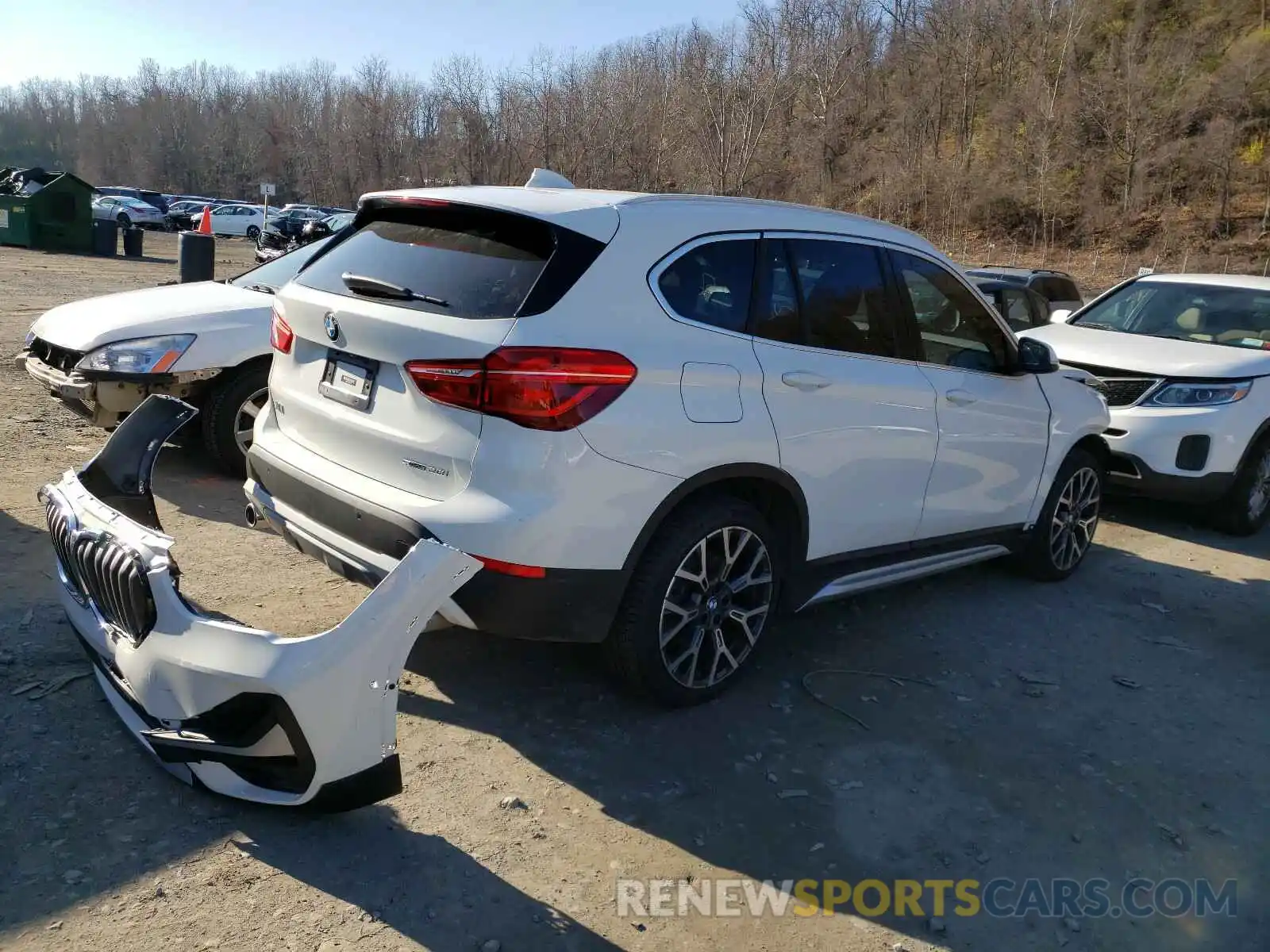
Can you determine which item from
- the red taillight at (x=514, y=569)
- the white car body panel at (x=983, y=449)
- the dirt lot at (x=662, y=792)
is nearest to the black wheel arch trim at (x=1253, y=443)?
the dirt lot at (x=662, y=792)

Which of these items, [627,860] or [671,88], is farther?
[671,88]

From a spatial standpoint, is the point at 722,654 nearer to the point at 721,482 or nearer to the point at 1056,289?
the point at 721,482

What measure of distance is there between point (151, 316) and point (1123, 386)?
648 centimetres

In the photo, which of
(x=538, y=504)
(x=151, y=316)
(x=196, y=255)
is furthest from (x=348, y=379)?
(x=196, y=255)

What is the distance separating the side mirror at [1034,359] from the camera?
509cm

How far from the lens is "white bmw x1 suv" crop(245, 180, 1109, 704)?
3.25 metres

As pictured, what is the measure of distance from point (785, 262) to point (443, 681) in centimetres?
218

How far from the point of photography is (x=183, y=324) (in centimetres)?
595

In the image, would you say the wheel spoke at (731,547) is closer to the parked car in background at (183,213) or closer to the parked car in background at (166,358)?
the parked car in background at (166,358)

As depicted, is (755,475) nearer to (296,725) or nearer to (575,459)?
(575,459)

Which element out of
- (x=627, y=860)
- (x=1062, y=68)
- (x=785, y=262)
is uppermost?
(x=1062, y=68)

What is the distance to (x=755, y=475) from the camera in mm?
3816

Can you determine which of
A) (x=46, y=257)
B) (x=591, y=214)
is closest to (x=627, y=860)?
(x=591, y=214)

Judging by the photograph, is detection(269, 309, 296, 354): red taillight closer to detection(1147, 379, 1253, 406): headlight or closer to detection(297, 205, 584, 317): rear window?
detection(297, 205, 584, 317): rear window
